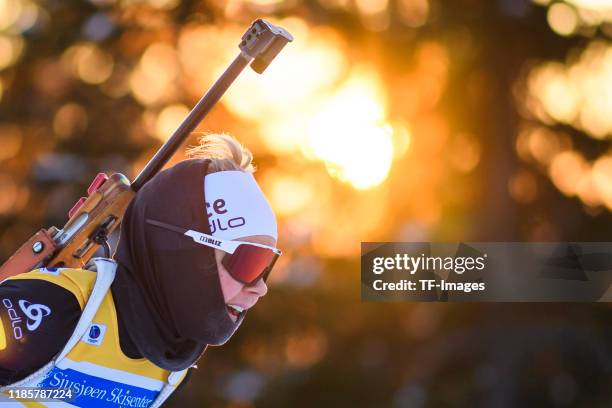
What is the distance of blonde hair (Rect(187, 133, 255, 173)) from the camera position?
3656mm

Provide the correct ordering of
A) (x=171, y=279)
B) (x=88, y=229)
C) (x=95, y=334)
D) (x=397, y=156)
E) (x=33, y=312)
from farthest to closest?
1. (x=397, y=156)
2. (x=88, y=229)
3. (x=171, y=279)
4. (x=95, y=334)
5. (x=33, y=312)

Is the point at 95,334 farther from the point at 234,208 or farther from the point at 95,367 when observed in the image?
the point at 234,208

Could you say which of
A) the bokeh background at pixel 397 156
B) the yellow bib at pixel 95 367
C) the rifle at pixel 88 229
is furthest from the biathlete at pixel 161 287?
the bokeh background at pixel 397 156

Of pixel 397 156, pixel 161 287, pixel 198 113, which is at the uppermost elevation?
pixel 397 156

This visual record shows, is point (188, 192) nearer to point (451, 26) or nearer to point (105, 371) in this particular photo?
point (105, 371)

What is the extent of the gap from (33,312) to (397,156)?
13.6 meters

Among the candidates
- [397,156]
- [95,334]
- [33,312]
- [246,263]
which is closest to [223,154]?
[246,263]

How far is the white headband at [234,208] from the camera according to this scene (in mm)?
3500

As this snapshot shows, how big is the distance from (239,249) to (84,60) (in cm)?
1531

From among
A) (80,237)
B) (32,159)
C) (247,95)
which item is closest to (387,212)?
(247,95)

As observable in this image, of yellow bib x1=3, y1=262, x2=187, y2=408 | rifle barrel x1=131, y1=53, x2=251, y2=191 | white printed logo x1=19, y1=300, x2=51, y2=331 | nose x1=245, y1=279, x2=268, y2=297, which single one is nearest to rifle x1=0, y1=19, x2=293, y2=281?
rifle barrel x1=131, y1=53, x2=251, y2=191

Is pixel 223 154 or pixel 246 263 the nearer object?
pixel 246 263

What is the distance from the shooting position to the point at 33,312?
3.02 meters

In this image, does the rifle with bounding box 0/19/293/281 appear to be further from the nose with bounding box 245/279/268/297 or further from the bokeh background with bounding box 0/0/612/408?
the bokeh background with bounding box 0/0/612/408
